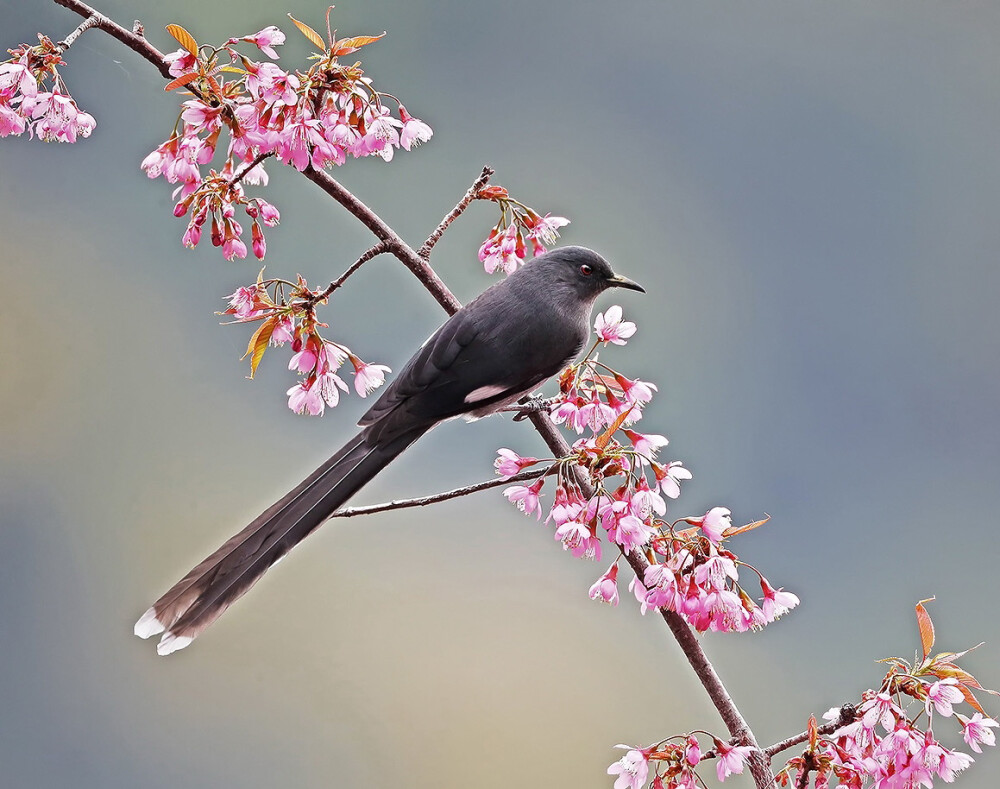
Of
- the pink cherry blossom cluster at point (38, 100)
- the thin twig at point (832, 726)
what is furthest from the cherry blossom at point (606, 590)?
the pink cherry blossom cluster at point (38, 100)

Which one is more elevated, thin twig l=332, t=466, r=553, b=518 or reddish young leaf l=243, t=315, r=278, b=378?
reddish young leaf l=243, t=315, r=278, b=378

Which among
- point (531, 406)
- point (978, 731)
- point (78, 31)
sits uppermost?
point (78, 31)

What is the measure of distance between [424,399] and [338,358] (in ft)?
0.61

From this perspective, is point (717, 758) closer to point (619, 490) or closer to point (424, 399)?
point (619, 490)

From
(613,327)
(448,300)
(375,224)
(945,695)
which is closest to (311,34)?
(375,224)

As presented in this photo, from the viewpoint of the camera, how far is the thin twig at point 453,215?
51.7 inches

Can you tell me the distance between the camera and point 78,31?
117 centimetres

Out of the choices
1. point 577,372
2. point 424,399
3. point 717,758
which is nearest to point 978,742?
point 717,758

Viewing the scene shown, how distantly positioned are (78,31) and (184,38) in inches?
7.3

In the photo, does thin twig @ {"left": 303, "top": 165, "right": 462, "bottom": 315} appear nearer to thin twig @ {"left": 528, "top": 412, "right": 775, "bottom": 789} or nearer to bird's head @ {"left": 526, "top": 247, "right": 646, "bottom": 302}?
bird's head @ {"left": 526, "top": 247, "right": 646, "bottom": 302}

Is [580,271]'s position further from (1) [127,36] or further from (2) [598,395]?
(1) [127,36]

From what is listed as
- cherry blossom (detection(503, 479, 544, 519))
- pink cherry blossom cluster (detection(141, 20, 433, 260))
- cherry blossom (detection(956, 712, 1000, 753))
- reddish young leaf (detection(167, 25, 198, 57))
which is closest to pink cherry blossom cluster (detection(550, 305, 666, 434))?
cherry blossom (detection(503, 479, 544, 519))

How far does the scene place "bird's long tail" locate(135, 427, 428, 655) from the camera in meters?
1.14

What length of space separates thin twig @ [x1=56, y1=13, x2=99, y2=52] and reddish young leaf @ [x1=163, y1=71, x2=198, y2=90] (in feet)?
0.61
